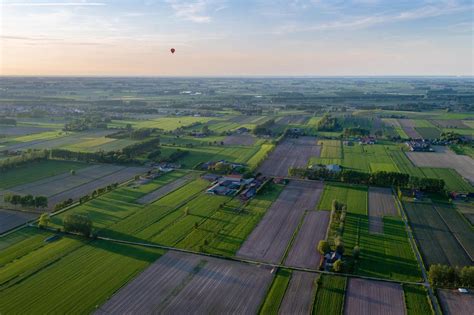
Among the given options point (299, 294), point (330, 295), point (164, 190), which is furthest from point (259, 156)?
point (330, 295)

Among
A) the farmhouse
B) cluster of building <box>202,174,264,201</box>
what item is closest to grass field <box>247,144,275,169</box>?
cluster of building <box>202,174,264,201</box>

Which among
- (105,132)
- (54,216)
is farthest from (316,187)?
(105,132)

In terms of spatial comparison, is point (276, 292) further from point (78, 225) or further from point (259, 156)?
point (259, 156)

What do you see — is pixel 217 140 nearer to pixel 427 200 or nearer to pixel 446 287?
pixel 427 200

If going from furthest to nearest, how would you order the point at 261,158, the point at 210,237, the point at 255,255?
1. the point at 261,158
2. the point at 210,237
3. the point at 255,255

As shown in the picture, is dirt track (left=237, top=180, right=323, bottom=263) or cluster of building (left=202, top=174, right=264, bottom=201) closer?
dirt track (left=237, top=180, right=323, bottom=263)

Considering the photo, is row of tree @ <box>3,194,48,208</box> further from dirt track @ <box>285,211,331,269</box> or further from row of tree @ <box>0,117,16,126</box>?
row of tree @ <box>0,117,16,126</box>
